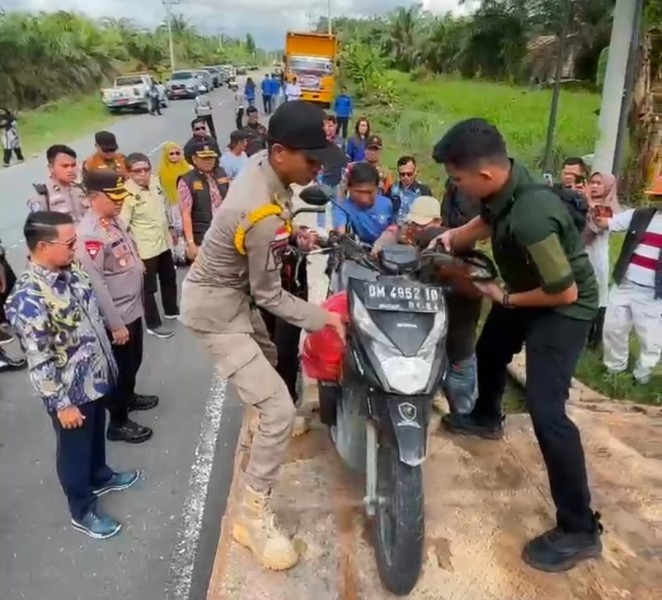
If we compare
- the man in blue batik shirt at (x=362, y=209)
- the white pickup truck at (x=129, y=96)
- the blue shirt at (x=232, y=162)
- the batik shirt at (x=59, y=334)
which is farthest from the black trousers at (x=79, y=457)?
the white pickup truck at (x=129, y=96)

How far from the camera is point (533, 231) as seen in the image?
267cm

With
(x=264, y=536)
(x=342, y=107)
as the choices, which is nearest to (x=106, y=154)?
(x=264, y=536)

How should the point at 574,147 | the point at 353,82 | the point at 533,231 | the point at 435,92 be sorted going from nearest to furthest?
the point at 533,231
the point at 574,147
the point at 435,92
the point at 353,82

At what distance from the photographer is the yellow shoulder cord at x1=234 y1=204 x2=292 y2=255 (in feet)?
8.59

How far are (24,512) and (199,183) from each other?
10.9 feet

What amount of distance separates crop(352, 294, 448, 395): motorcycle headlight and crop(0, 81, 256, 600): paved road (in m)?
1.35

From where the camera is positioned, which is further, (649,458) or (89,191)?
(89,191)

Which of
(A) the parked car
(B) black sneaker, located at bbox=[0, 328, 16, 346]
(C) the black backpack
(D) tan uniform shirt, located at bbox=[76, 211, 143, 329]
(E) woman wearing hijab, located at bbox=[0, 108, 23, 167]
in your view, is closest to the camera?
(C) the black backpack

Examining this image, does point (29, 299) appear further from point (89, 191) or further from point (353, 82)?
point (353, 82)

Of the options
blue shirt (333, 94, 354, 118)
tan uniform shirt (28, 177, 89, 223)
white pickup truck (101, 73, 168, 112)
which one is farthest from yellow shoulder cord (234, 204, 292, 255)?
white pickup truck (101, 73, 168, 112)

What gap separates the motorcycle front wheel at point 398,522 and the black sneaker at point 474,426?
107 cm

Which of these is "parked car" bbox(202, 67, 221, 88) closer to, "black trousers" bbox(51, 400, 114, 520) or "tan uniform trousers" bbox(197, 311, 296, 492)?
"black trousers" bbox(51, 400, 114, 520)

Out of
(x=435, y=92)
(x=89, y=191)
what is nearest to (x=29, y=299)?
(x=89, y=191)

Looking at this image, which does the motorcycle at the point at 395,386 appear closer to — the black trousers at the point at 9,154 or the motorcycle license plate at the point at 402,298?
the motorcycle license plate at the point at 402,298
